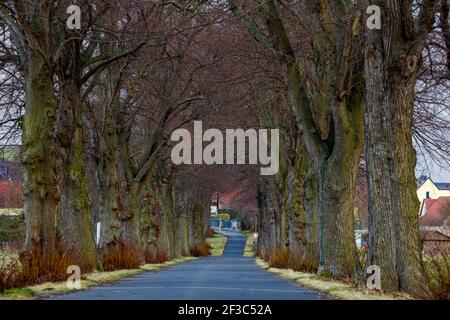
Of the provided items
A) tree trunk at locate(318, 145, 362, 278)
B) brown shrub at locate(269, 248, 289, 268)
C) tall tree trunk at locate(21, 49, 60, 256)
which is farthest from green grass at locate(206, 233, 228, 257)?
tall tree trunk at locate(21, 49, 60, 256)

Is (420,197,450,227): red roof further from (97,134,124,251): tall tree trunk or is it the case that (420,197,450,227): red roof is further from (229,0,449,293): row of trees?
(97,134,124,251): tall tree trunk

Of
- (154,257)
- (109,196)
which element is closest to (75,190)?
(109,196)

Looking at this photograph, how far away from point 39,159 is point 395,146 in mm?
7901

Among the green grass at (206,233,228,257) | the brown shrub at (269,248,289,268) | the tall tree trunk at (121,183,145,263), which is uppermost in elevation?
the tall tree trunk at (121,183,145,263)

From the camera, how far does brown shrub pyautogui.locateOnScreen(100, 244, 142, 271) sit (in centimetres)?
2448

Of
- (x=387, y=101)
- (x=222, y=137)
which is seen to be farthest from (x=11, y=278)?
(x=222, y=137)

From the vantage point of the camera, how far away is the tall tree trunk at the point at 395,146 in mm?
13195

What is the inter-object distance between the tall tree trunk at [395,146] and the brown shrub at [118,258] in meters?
12.2

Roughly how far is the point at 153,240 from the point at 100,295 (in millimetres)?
27959

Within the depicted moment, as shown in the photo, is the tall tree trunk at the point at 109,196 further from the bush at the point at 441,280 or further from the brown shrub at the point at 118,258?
the bush at the point at 441,280

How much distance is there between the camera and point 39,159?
16.6 m

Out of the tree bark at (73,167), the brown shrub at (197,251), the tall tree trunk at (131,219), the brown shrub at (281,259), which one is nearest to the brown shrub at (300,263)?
the brown shrub at (281,259)

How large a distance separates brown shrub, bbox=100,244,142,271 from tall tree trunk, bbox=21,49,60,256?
6991 mm
